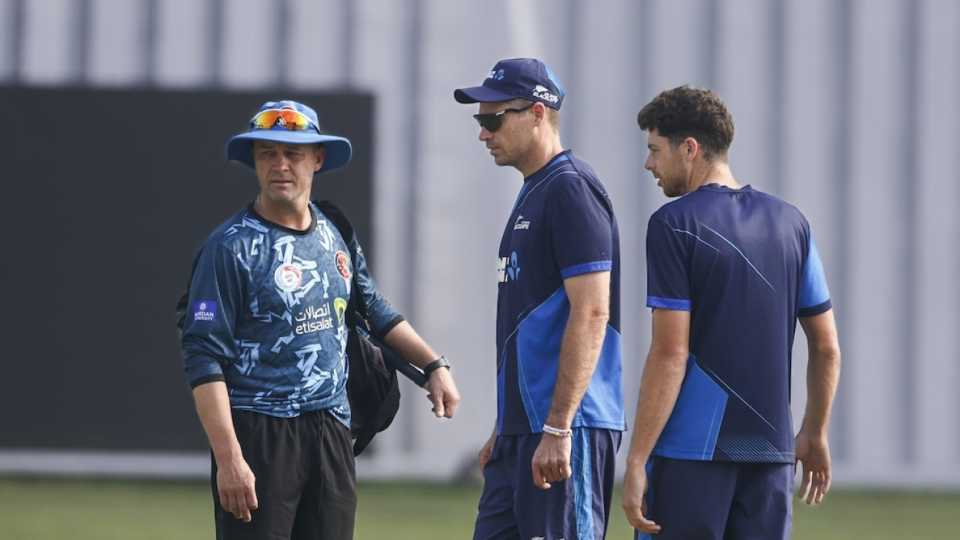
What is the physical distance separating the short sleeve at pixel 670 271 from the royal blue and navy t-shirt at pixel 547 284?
25 centimetres

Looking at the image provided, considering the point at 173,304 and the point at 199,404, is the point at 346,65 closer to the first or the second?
the point at 173,304

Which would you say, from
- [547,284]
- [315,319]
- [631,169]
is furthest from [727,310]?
[631,169]

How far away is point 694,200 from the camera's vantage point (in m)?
4.46

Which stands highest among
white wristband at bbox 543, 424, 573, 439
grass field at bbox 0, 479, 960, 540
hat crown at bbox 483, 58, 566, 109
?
hat crown at bbox 483, 58, 566, 109

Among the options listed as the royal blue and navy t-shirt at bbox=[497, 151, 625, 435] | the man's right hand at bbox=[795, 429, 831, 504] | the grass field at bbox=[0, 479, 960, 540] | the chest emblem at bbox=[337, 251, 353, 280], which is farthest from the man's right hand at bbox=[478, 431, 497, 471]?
the grass field at bbox=[0, 479, 960, 540]

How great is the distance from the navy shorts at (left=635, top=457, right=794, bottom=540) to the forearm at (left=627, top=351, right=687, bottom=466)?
13 cm

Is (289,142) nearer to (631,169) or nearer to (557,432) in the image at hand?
(557,432)

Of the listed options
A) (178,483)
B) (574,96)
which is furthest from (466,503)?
(574,96)

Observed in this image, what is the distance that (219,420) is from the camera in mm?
4348

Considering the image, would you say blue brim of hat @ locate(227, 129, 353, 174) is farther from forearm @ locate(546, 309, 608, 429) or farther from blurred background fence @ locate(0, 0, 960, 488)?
blurred background fence @ locate(0, 0, 960, 488)

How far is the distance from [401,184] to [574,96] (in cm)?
136

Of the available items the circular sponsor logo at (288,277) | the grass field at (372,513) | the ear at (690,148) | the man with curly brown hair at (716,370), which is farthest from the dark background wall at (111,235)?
the man with curly brown hair at (716,370)

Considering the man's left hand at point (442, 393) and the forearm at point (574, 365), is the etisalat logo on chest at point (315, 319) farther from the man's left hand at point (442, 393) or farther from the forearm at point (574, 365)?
the forearm at point (574, 365)

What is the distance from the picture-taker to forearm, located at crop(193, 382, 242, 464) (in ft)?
14.3
